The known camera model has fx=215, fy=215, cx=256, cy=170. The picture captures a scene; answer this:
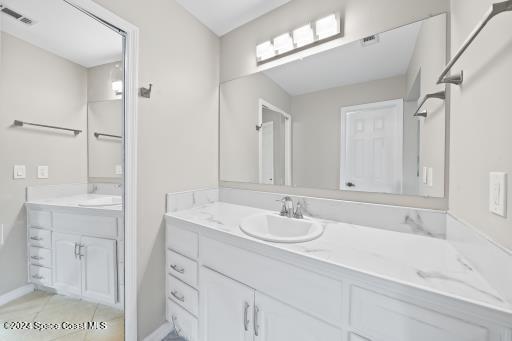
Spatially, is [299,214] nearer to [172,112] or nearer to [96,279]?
[172,112]

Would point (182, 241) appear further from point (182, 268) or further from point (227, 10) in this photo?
point (227, 10)

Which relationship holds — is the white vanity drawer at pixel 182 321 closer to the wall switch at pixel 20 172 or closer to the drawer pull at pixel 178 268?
the drawer pull at pixel 178 268

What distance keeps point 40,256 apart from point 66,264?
0.45ft

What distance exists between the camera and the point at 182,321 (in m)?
1.34

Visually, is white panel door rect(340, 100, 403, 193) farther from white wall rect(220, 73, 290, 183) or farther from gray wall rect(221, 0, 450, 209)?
white wall rect(220, 73, 290, 183)

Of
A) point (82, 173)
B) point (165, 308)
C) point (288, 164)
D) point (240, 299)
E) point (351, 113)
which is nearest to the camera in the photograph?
point (240, 299)

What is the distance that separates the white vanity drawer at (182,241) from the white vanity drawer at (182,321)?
0.37 metres

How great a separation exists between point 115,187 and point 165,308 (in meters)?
0.90

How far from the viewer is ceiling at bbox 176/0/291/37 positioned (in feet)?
4.99

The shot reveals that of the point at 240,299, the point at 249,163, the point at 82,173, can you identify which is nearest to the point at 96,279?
the point at 82,173

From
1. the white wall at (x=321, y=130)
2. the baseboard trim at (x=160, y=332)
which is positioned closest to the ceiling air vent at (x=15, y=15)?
the white wall at (x=321, y=130)

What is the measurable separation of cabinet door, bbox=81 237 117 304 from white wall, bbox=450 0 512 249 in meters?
1.69

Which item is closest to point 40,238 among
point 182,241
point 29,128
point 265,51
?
point 29,128

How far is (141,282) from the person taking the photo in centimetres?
134
